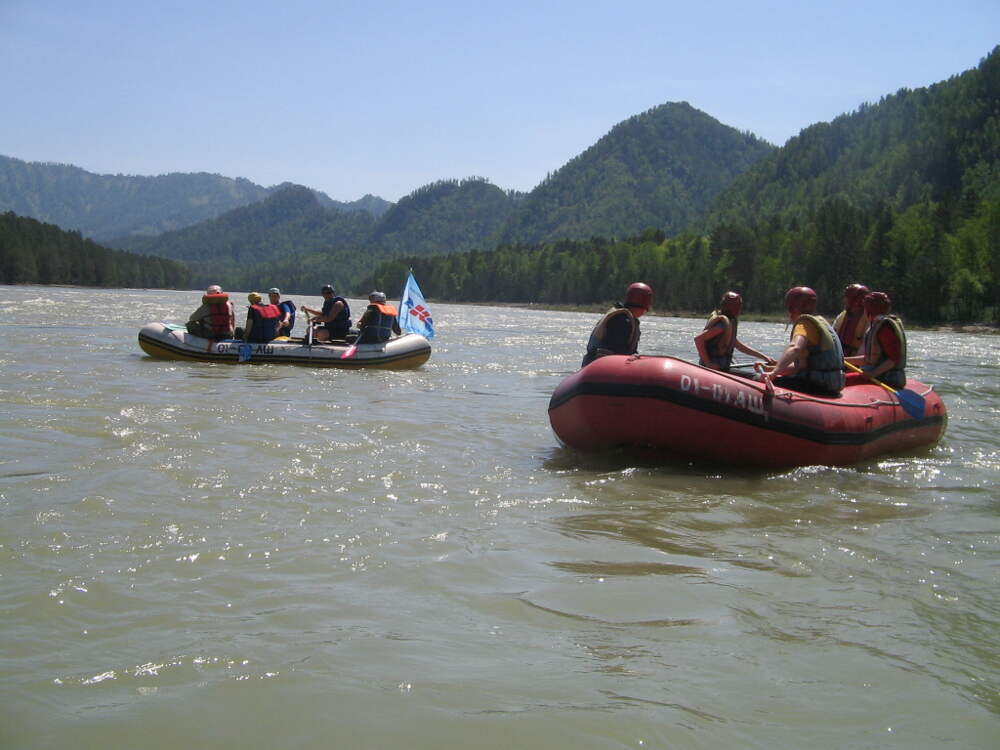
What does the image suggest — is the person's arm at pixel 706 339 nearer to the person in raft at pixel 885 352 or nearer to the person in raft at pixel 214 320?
the person in raft at pixel 885 352

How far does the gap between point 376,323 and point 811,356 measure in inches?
428

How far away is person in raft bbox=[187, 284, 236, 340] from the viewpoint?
18.2 meters

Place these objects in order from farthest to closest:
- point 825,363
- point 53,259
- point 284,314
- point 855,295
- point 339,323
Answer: point 53,259
point 284,314
point 339,323
point 855,295
point 825,363

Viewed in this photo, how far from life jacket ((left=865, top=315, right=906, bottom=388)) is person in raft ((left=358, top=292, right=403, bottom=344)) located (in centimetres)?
1046

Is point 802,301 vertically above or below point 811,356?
above

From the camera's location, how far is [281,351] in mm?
17578

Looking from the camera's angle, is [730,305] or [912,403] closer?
[730,305]

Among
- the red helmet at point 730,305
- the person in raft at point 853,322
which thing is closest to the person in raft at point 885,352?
the person in raft at point 853,322

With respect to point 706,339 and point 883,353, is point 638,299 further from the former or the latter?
point 883,353

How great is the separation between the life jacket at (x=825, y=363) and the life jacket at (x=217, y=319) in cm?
1296

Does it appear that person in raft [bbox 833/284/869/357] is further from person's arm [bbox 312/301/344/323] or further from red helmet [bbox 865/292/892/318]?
person's arm [bbox 312/301/344/323]

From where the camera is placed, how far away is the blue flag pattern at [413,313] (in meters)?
19.9

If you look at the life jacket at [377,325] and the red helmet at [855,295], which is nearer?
the red helmet at [855,295]

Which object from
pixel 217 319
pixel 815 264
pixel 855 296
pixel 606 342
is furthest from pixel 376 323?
pixel 815 264
